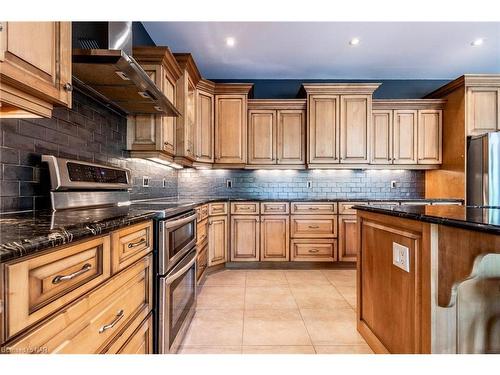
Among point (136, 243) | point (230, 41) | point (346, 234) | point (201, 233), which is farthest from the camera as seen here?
point (346, 234)

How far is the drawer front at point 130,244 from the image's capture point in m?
1.13

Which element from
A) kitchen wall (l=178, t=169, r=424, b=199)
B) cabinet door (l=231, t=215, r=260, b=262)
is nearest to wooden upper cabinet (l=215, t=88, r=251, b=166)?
kitchen wall (l=178, t=169, r=424, b=199)

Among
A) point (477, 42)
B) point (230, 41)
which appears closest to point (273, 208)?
point (230, 41)

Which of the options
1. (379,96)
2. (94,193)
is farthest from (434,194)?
(94,193)

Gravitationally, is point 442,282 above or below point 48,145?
below

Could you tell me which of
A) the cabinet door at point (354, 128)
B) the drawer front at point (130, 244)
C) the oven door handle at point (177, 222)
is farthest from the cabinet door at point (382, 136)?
the drawer front at point (130, 244)

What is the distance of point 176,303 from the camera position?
1.80 meters

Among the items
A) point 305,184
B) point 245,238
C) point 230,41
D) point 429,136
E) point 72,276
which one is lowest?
point 245,238

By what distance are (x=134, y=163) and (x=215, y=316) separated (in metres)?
1.60

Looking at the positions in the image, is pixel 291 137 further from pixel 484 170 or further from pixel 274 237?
pixel 484 170

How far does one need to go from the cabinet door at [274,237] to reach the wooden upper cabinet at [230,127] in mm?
945

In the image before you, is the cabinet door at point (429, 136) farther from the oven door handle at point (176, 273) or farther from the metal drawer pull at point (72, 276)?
the metal drawer pull at point (72, 276)

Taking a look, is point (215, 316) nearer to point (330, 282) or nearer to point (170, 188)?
point (330, 282)

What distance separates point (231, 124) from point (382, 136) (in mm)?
2227
